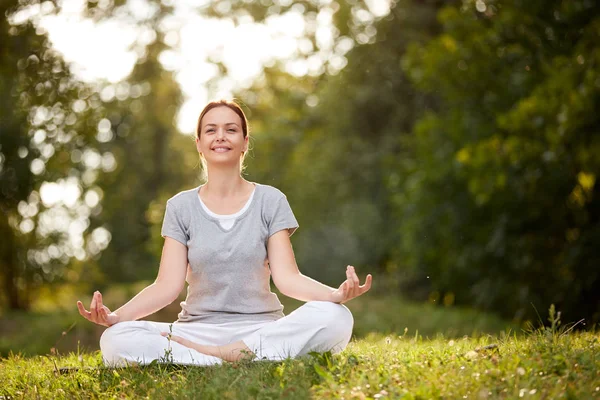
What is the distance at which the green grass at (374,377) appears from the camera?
3766mm

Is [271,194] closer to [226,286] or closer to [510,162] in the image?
[226,286]

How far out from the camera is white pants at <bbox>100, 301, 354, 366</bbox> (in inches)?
184

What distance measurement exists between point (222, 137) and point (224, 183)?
1.01 ft

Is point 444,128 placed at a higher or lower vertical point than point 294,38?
lower

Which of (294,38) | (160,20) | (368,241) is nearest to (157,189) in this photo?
(160,20)

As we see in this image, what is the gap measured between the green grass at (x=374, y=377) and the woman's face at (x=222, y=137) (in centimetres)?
134

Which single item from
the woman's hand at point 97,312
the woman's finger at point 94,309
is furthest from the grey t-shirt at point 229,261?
the woman's finger at point 94,309

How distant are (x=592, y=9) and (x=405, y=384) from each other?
7.95 m

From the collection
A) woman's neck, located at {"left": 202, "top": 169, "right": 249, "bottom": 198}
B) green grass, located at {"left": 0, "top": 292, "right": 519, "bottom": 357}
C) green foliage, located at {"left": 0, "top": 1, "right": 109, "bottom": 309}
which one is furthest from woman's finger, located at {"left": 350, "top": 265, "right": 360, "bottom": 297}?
green foliage, located at {"left": 0, "top": 1, "right": 109, "bottom": 309}

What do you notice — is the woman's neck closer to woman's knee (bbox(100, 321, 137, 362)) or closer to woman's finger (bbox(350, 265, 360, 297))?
woman's knee (bbox(100, 321, 137, 362))

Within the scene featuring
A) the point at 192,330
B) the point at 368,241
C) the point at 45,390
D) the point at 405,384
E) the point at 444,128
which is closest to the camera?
the point at 405,384

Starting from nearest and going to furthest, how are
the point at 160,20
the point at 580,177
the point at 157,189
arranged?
the point at 580,177
the point at 160,20
the point at 157,189

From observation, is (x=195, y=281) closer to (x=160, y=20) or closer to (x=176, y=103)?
(x=160, y=20)

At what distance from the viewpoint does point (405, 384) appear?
12.8 ft
